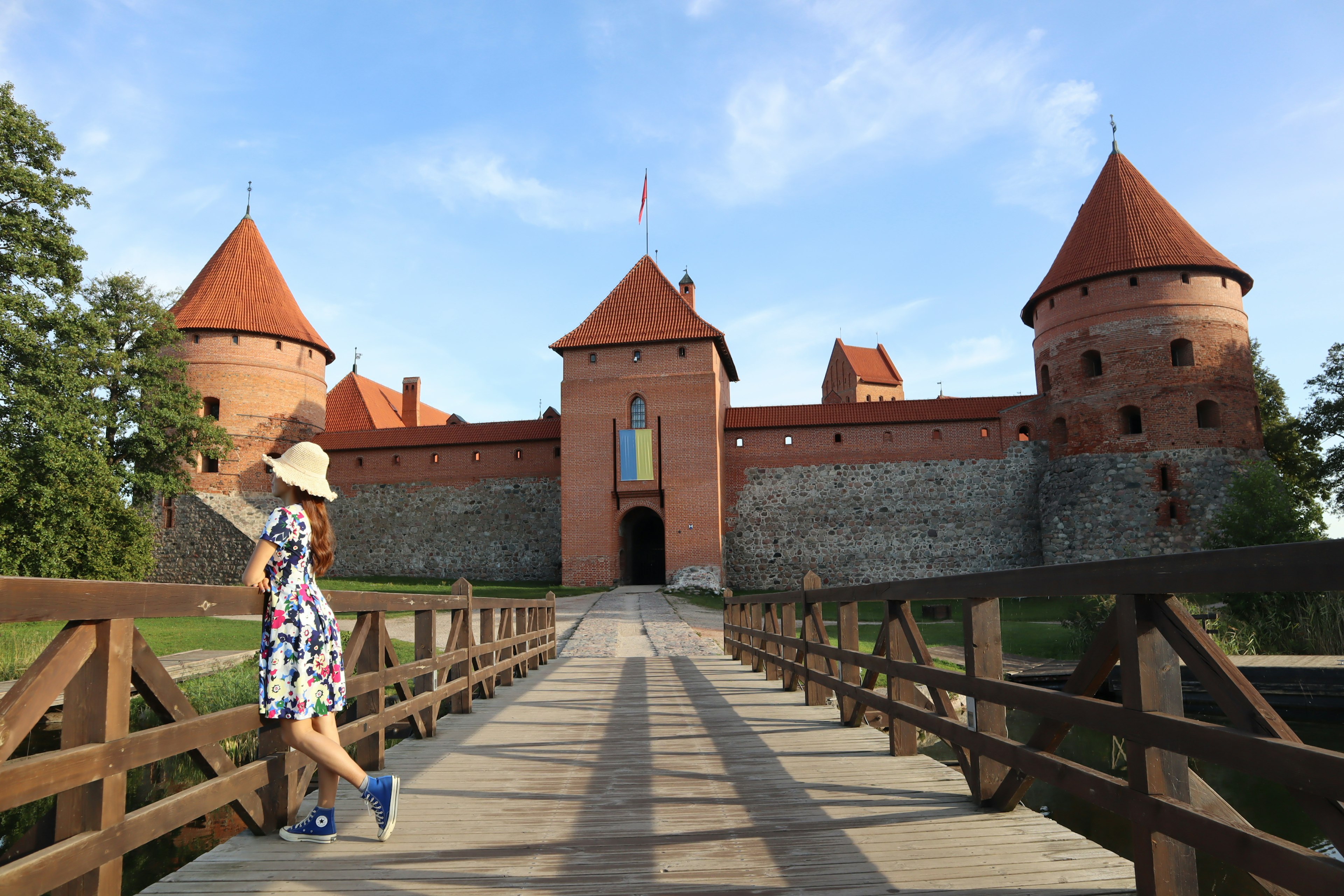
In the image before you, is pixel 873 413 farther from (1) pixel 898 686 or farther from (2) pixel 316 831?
(2) pixel 316 831

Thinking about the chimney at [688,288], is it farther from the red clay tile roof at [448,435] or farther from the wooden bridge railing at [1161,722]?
the wooden bridge railing at [1161,722]

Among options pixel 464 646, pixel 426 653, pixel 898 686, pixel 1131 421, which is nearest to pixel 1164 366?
pixel 1131 421

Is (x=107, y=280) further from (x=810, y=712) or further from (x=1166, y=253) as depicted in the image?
(x=1166, y=253)

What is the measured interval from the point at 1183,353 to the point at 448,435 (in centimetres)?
1995

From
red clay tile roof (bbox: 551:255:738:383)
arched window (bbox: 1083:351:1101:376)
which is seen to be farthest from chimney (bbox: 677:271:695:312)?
arched window (bbox: 1083:351:1101:376)

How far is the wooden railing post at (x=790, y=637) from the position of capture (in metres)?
6.78

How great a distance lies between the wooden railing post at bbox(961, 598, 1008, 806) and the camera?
118 inches

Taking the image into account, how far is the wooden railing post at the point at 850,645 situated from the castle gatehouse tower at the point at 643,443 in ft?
54.6

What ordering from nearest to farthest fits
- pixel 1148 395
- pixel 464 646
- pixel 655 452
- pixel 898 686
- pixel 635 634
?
pixel 898 686
pixel 464 646
pixel 635 634
pixel 1148 395
pixel 655 452

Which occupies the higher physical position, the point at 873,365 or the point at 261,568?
the point at 873,365

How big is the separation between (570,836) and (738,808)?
0.69 metres

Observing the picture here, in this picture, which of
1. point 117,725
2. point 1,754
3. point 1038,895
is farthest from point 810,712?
point 1,754

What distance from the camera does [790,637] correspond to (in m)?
6.73

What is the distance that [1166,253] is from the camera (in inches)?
820
